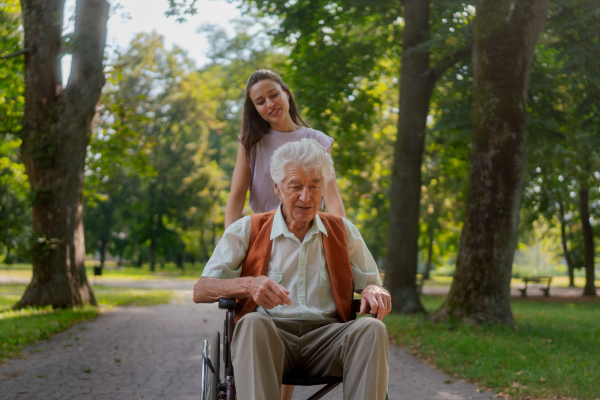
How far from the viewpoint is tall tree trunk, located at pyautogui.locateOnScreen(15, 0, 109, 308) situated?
10.6m

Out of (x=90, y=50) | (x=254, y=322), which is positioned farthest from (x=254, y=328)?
(x=90, y=50)

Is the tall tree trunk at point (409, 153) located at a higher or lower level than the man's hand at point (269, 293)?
higher

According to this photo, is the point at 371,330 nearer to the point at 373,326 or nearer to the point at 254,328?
the point at 373,326

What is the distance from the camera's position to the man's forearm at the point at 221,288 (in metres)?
2.67

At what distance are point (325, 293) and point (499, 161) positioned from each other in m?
6.00

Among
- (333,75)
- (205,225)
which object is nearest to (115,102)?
(333,75)

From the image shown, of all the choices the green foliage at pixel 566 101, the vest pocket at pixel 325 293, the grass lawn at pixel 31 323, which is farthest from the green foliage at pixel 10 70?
the green foliage at pixel 566 101

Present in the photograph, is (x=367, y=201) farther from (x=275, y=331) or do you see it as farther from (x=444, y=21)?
(x=275, y=331)

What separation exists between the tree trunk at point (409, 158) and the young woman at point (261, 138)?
828 centimetres

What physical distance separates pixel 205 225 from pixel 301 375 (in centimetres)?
3827

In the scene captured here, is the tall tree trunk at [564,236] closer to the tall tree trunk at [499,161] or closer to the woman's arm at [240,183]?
the tall tree trunk at [499,161]

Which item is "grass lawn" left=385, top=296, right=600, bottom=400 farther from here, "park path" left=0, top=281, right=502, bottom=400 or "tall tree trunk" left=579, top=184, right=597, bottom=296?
"tall tree trunk" left=579, top=184, right=597, bottom=296

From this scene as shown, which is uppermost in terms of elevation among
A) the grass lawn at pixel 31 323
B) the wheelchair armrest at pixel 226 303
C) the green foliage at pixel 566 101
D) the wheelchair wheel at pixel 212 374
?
the green foliage at pixel 566 101

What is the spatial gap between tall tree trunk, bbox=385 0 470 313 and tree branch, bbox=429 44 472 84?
0.06 ft
